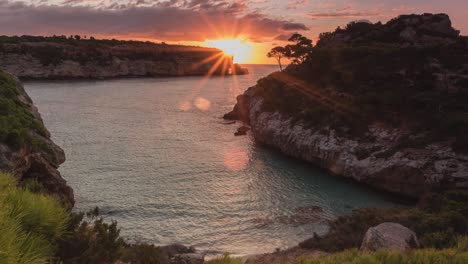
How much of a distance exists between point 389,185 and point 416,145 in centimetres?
468

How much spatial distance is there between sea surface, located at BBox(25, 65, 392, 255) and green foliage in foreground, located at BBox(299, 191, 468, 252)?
265cm

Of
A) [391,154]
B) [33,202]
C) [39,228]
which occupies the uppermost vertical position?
[33,202]

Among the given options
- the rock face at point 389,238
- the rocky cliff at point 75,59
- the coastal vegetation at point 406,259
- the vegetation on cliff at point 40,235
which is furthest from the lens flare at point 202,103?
the rocky cliff at point 75,59

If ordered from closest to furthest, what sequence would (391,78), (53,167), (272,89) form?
(53,167)
(391,78)
(272,89)

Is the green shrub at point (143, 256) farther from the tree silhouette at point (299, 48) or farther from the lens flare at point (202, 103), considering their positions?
the lens flare at point (202, 103)

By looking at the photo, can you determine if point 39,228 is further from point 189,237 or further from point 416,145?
point 416,145

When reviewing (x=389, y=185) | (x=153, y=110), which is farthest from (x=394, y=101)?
(x=153, y=110)

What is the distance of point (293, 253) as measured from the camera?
21.0 meters

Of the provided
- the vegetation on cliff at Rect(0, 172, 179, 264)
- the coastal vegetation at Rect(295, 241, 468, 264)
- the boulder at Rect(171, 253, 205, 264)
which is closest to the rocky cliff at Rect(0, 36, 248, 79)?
the boulder at Rect(171, 253, 205, 264)

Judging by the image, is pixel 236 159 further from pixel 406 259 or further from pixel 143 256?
pixel 406 259

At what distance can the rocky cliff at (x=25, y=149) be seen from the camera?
1653cm

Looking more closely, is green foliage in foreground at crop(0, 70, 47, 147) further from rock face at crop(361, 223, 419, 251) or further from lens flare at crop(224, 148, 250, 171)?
lens flare at crop(224, 148, 250, 171)

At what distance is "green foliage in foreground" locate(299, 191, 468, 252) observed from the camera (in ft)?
66.0

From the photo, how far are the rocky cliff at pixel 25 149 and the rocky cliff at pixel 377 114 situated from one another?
26.3 metres
